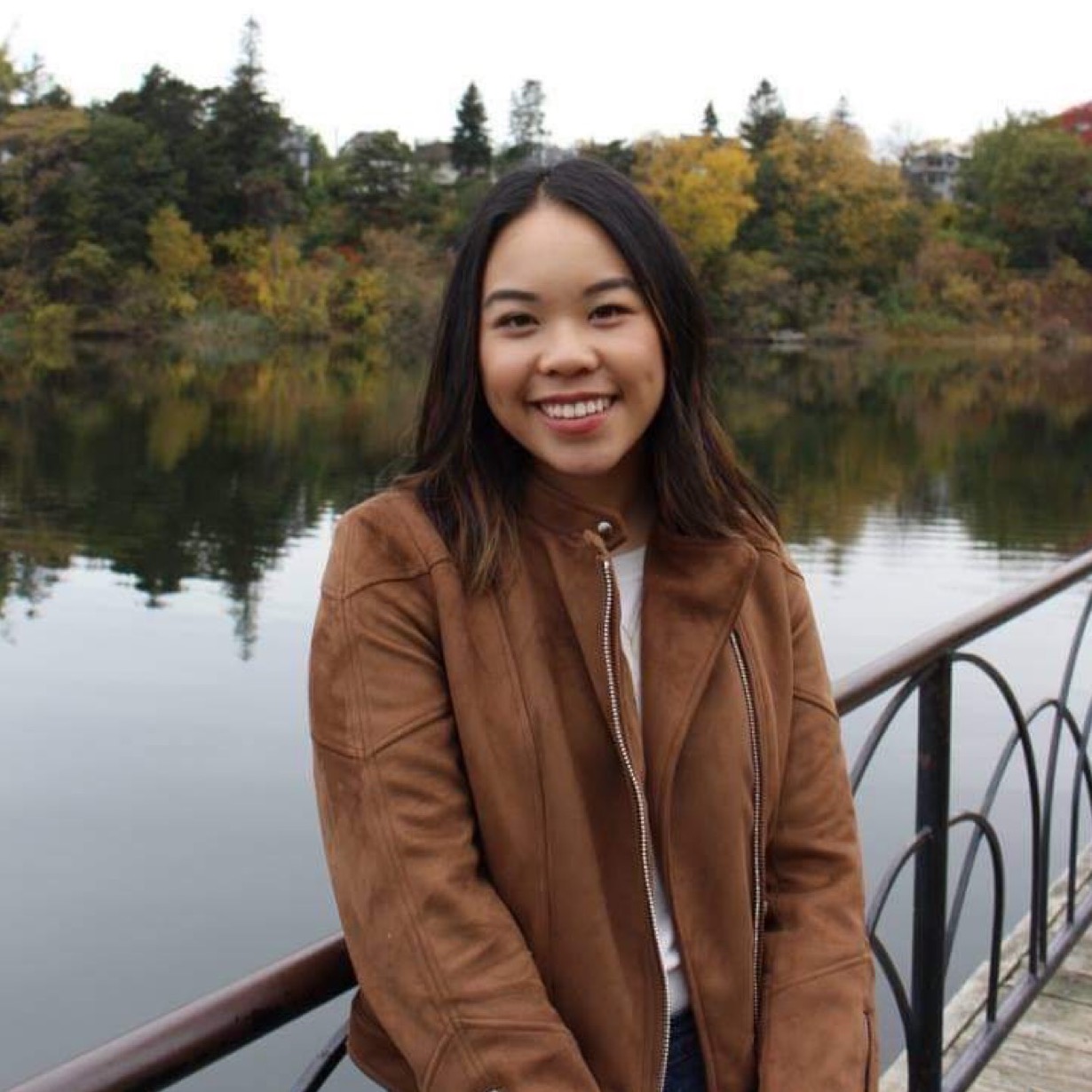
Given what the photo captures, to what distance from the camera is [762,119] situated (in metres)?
56.8

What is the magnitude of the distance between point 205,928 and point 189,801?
1245mm

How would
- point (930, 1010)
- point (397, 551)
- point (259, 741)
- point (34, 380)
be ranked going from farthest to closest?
point (34, 380), point (259, 741), point (930, 1010), point (397, 551)

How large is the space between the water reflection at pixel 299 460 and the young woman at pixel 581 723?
8742mm

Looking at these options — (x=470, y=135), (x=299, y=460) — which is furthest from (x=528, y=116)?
(x=299, y=460)

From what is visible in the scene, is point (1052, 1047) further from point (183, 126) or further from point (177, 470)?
point (183, 126)

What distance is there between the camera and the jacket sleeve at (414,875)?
1.02 metres

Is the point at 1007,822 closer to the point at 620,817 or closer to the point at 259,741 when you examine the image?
the point at 259,741

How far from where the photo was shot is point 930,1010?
2043 mm

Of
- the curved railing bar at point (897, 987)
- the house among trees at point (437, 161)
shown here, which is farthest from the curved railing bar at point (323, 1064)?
the house among trees at point (437, 161)

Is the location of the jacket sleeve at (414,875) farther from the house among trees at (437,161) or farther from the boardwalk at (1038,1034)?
the house among trees at (437,161)

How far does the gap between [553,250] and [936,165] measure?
6982 cm

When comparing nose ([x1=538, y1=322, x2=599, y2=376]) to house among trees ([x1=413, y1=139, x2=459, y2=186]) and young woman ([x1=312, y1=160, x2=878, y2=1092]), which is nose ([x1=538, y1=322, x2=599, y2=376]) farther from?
house among trees ([x1=413, y1=139, x2=459, y2=186])

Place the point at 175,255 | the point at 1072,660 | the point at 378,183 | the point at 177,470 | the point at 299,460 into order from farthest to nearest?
the point at 378,183, the point at 175,255, the point at 299,460, the point at 177,470, the point at 1072,660

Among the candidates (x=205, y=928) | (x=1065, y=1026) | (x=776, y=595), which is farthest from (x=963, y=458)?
(x=776, y=595)
